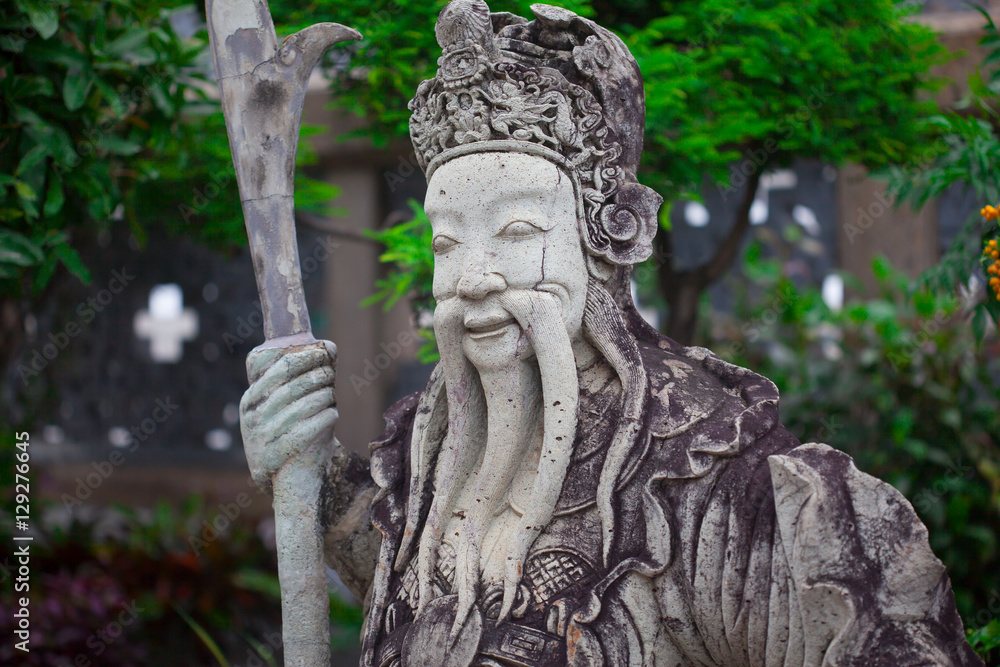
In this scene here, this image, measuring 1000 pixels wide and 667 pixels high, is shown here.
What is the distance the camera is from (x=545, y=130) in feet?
7.16

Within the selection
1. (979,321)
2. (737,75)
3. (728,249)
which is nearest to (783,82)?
(737,75)

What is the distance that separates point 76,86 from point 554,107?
7.52 ft

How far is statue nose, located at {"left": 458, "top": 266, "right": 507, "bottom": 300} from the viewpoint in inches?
83.1

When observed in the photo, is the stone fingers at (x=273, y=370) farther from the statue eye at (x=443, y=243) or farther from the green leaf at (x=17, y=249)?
the green leaf at (x=17, y=249)

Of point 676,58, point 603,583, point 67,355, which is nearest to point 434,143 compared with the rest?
point 603,583

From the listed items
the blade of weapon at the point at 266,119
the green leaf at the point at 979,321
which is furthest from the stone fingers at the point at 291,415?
the green leaf at the point at 979,321

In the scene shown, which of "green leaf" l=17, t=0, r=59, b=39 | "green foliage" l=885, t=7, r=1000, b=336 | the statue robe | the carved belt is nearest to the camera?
the statue robe

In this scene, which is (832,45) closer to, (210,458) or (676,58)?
(676,58)

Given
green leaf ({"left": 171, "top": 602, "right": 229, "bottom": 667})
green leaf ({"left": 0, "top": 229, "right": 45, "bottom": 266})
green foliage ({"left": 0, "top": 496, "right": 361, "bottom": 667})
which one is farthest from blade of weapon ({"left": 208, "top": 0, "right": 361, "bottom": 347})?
green foliage ({"left": 0, "top": 496, "right": 361, "bottom": 667})

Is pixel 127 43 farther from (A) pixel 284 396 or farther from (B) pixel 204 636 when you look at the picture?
(B) pixel 204 636

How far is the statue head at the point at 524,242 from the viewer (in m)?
2.13

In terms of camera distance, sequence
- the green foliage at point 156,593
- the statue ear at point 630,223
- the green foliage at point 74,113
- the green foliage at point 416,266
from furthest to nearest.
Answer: the green foliage at point 156,593 → the green foliage at point 416,266 → the green foliage at point 74,113 → the statue ear at point 630,223

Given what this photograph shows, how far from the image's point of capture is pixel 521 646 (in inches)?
79.5

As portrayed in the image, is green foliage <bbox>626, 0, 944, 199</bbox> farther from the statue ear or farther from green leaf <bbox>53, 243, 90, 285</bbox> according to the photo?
green leaf <bbox>53, 243, 90, 285</bbox>
